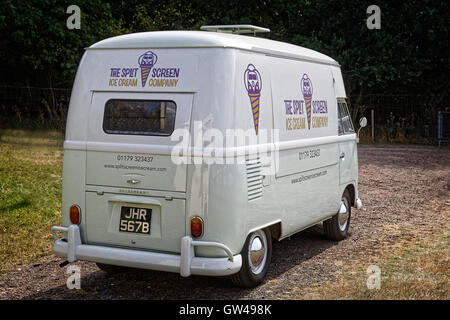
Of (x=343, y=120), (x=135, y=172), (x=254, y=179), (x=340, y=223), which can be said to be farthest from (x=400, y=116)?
(x=135, y=172)

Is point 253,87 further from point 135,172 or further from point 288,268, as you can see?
point 288,268

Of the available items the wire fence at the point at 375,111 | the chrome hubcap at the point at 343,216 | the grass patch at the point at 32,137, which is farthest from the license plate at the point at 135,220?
the wire fence at the point at 375,111

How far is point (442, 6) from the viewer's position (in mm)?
22234

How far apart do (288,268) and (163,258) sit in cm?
191

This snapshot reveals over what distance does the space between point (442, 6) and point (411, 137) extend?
184 inches

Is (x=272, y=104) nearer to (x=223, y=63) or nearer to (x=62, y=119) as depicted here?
(x=223, y=63)

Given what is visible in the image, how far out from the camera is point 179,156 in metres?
5.80

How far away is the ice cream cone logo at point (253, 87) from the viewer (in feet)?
20.0

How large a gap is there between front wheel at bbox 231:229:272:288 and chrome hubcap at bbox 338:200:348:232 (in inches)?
89.3

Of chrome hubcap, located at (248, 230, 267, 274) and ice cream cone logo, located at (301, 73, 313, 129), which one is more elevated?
ice cream cone logo, located at (301, 73, 313, 129)

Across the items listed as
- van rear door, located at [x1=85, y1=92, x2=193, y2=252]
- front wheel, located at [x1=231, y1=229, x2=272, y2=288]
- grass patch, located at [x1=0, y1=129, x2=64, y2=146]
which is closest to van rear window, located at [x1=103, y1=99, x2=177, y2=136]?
van rear door, located at [x1=85, y1=92, x2=193, y2=252]

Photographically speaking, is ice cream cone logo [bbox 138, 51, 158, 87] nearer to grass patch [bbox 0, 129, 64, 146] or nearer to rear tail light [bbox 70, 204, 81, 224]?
rear tail light [bbox 70, 204, 81, 224]

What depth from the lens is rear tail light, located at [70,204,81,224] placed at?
6.20m
